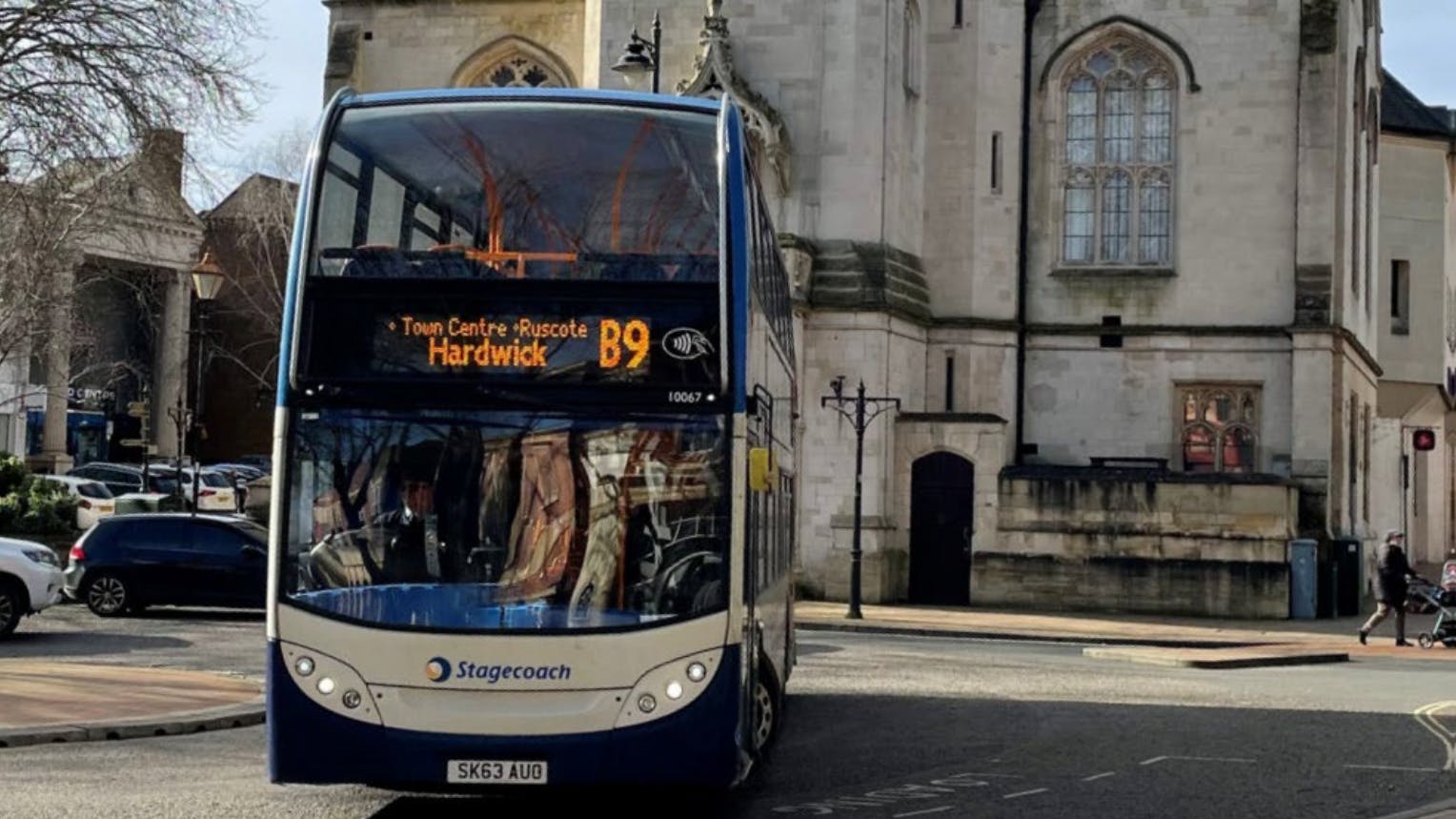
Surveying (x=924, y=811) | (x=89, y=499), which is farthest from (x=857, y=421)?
(x=924, y=811)

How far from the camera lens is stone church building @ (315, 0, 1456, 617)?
1480 inches

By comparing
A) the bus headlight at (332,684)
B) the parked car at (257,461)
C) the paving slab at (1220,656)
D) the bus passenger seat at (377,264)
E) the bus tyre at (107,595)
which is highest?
the bus passenger seat at (377,264)

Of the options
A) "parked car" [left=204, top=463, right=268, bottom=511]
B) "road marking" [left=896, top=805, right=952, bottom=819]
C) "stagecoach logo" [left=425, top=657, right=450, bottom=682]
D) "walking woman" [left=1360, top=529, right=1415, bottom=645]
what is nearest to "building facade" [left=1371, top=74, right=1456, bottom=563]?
"walking woman" [left=1360, top=529, right=1415, bottom=645]

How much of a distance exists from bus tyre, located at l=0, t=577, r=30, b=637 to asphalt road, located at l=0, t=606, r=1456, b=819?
1.96ft

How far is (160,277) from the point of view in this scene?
75250mm

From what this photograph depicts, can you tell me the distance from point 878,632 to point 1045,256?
1265cm

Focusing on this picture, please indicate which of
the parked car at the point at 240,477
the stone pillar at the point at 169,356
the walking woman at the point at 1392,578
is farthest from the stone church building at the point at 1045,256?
the stone pillar at the point at 169,356

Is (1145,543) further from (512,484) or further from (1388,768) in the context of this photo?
(512,484)

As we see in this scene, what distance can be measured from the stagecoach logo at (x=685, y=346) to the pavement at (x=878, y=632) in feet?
22.5

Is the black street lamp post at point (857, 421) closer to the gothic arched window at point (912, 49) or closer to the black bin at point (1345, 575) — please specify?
the gothic arched window at point (912, 49)

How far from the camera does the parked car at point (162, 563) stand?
29.3m

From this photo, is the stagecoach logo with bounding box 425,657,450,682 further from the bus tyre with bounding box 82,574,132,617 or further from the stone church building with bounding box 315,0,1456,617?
the stone church building with bounding box 315,0,1456,617

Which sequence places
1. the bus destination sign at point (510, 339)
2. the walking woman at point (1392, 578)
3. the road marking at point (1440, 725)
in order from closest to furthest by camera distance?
the bus destination sign at point (510, 339) < the road marking at point (1440, 725) < the walking woman at point (1392, 578)

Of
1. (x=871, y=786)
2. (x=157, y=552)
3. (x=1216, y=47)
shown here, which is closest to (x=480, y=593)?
(x=871, y=786)
